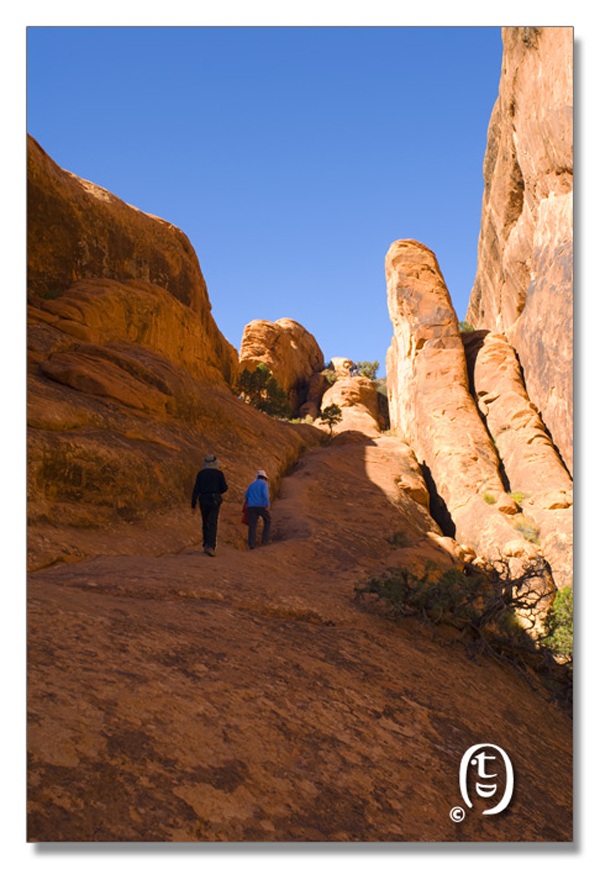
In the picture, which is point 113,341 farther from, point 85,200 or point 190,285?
point 190,285

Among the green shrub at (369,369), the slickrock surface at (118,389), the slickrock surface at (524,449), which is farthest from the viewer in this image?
the green shrub at (369,369)

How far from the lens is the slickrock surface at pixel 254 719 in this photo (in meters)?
2.66

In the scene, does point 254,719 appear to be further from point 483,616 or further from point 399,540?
point 399,540

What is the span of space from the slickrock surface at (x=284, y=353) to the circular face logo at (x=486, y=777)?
118ft

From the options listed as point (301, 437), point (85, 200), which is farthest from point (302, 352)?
point (85, 200)

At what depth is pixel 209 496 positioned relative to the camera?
9188 mm

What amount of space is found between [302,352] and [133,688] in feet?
148

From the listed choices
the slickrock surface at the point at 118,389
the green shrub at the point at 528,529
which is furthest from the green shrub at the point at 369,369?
the green shrub at the point at 528,529

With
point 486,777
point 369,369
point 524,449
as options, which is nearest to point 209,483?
point 486,777

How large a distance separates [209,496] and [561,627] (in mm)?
7488

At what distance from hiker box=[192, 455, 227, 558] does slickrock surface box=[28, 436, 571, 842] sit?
75.6 inches

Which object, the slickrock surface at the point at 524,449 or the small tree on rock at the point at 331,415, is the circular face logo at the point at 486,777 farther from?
the small tree on rock at the point at 331,415

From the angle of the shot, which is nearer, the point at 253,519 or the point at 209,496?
the point at 209,496

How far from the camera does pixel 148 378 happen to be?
1420 cm
